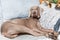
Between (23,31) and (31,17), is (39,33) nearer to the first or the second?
(23,31)

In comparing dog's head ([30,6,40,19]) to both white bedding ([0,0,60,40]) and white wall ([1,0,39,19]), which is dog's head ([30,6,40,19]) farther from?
white wall ([1,0,39,19])

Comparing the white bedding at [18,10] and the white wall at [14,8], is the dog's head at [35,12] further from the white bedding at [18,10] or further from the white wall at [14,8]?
the white wall at [14,8]

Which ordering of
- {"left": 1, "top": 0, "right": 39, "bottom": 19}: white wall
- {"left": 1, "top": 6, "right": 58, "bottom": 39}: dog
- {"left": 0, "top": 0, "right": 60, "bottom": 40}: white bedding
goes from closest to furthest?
1. {"left": 1, "top": 6, "right": 58, "bottom": 39}: dog
2. {"left": 0, "top": 0, "right": 60, "bottom": 40}: white bedding
3. {"left": 1, "top": 0, "right": 39, "bottom": 19}: white wall

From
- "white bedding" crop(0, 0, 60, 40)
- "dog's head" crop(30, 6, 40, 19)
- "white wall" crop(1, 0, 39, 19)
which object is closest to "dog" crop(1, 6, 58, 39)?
"dog's head" crop(30, 6, 40, 19)

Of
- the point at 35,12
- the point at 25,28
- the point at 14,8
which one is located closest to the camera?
the point at 25,28

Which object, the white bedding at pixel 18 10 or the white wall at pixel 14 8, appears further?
the white wall at pixel 14 8

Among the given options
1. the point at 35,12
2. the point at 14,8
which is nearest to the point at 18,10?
the point at 14,8

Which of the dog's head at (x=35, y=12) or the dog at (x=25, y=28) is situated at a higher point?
the dog's head at (x=35, y=12)

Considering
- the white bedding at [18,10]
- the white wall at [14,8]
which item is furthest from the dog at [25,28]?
the white wall at [14,8]

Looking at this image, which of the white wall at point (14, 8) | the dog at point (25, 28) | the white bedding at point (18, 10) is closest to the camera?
the dog at point (25, 28)

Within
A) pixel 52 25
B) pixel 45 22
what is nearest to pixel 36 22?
pixel 45 22

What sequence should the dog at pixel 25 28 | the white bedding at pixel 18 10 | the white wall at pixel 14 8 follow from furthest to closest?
the white wall at pixel 14 8
the white bedding at pixel 18 10
the dog at pixel 25 28

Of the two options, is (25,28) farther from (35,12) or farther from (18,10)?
(18,10)

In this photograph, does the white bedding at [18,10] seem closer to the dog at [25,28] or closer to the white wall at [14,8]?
the white wall at [14,8]
